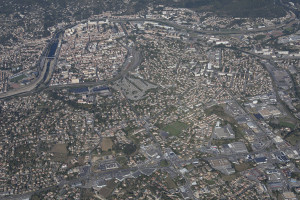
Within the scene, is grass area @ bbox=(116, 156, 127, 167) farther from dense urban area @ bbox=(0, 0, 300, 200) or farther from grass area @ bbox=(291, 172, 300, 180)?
grass area @ bbox=(291, 172, 300, 180)

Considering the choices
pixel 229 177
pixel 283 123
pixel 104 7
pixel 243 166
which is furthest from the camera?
pixel 104 7

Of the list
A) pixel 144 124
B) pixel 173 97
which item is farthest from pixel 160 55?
pixel 144 124

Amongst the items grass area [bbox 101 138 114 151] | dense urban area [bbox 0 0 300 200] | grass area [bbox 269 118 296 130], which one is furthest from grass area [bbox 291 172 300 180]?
grass area [bbox 101 138 114 151]

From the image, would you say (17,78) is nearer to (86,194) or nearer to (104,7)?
(86,194)

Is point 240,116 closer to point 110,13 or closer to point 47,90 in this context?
point 47,90

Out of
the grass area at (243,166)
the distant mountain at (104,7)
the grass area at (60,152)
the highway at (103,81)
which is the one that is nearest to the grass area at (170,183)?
the grass area at (243,166)

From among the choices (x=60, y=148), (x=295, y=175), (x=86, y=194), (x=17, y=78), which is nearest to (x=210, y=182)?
(x=295, y=175)
